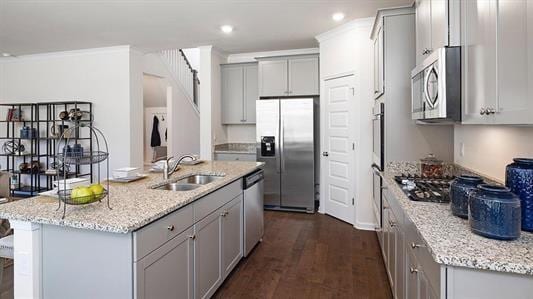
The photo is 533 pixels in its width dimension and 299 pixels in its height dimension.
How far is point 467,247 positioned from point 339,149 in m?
A: 3.33

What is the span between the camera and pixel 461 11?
1742mm

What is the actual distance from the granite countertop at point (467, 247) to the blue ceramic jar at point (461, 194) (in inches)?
1.5

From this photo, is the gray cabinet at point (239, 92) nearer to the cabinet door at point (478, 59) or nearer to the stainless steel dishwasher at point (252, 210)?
the stainless steel dishwasher at point (252, 210)

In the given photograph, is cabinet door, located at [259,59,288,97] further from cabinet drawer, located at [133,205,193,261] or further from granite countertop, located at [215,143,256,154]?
cabinet drawer, located at [133,205,193,261]

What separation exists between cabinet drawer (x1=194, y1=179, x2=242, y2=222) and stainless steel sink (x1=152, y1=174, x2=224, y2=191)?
0.59 ft

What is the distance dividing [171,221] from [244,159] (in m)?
3.54

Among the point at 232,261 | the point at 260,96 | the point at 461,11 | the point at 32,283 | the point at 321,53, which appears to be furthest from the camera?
the point at 260,96

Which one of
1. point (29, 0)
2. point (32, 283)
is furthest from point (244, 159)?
point (32, 283)

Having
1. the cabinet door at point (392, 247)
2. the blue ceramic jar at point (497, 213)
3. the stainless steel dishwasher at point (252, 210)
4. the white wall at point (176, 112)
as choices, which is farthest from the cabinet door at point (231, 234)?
the white wall at point (176, 112)

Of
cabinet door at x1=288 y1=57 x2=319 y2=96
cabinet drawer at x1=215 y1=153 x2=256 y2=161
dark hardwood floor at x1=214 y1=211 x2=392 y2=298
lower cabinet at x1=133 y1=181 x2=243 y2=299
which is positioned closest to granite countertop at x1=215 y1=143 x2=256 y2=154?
cabinet drawer at x1=215 y1=153 x2=256 y2=161

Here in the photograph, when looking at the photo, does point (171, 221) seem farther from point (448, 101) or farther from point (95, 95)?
point (95, 95)

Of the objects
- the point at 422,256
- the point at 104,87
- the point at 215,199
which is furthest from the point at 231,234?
the point at 104,87

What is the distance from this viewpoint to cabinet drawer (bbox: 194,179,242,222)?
7.05ft

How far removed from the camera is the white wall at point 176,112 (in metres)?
6.26
